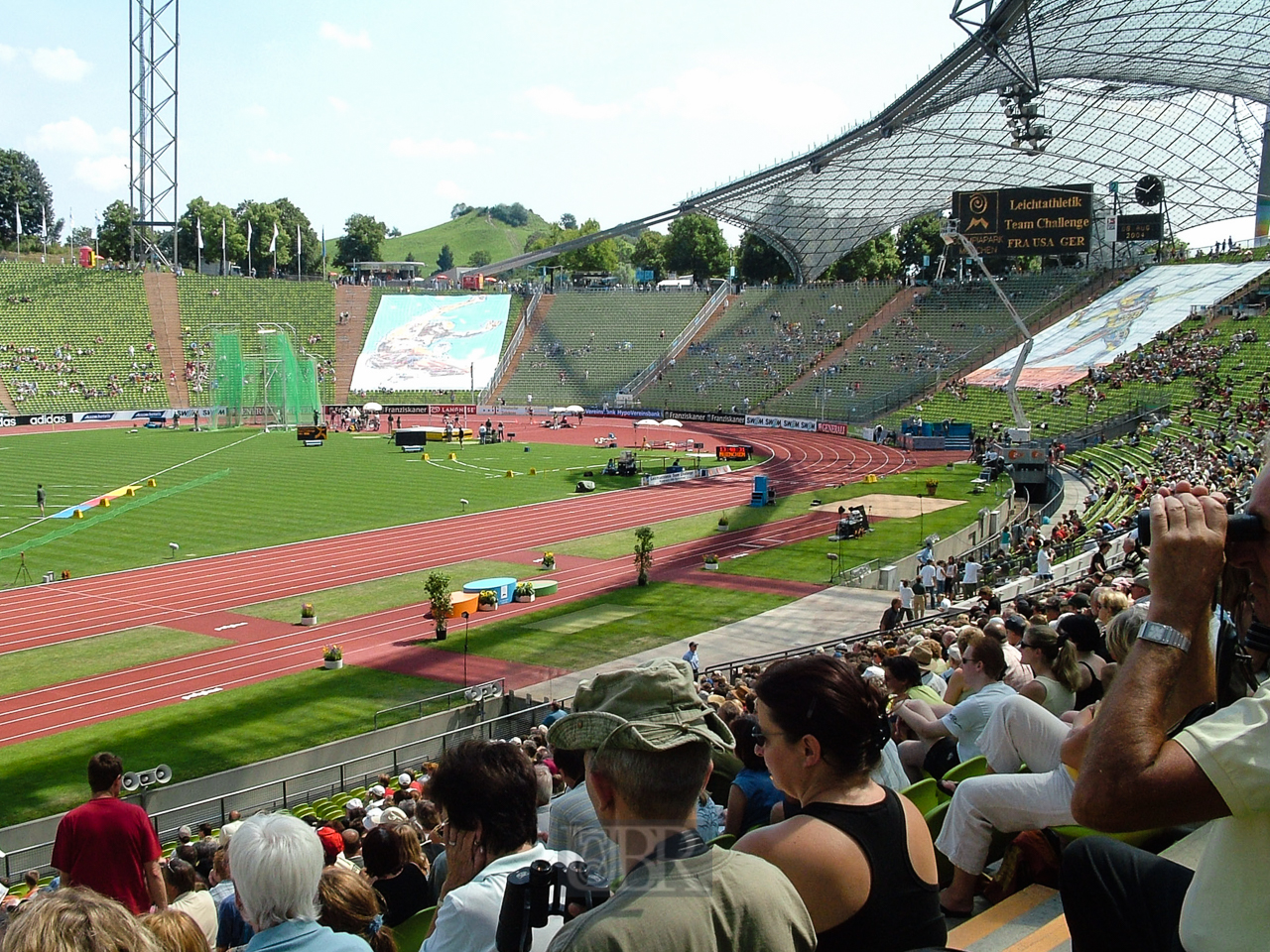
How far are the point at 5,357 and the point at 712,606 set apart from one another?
7569cm

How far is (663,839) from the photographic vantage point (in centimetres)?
285

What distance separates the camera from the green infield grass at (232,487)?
36.8 metres

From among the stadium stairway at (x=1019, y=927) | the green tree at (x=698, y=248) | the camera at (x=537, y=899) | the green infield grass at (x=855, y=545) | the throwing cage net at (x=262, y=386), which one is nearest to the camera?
the camera at (x=537, y=899)

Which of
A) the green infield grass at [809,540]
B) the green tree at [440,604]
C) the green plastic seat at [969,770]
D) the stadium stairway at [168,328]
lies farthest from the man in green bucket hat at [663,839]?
the stadium stairway at [168,328]

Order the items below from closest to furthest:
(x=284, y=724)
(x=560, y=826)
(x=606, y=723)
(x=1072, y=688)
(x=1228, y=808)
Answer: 1. (x=1228, y=808)
2. (x=606, y=723)
3. (x=560, y=826)
4. (x=1072, y=688)
5. (x=284, y=724)

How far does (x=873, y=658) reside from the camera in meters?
14.6

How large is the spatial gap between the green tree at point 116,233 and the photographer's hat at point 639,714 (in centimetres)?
14591

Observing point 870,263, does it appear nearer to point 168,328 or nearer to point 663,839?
point 168,328

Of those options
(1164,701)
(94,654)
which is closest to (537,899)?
(1164,701)

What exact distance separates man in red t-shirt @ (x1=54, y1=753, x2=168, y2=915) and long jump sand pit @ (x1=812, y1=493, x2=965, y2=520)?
36.9 m

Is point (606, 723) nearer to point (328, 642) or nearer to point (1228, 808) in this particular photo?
point (1228, 808)

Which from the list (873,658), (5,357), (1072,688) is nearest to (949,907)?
(1072,688)

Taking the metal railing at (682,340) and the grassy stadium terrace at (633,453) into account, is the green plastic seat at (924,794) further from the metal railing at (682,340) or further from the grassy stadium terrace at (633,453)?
the metal railing at (682,340)

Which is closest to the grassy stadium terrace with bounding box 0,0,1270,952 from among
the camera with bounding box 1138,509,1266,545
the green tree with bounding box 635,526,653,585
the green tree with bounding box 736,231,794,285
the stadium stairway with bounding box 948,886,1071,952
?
the stadium stairway with bounding box 948,886,1071,952
